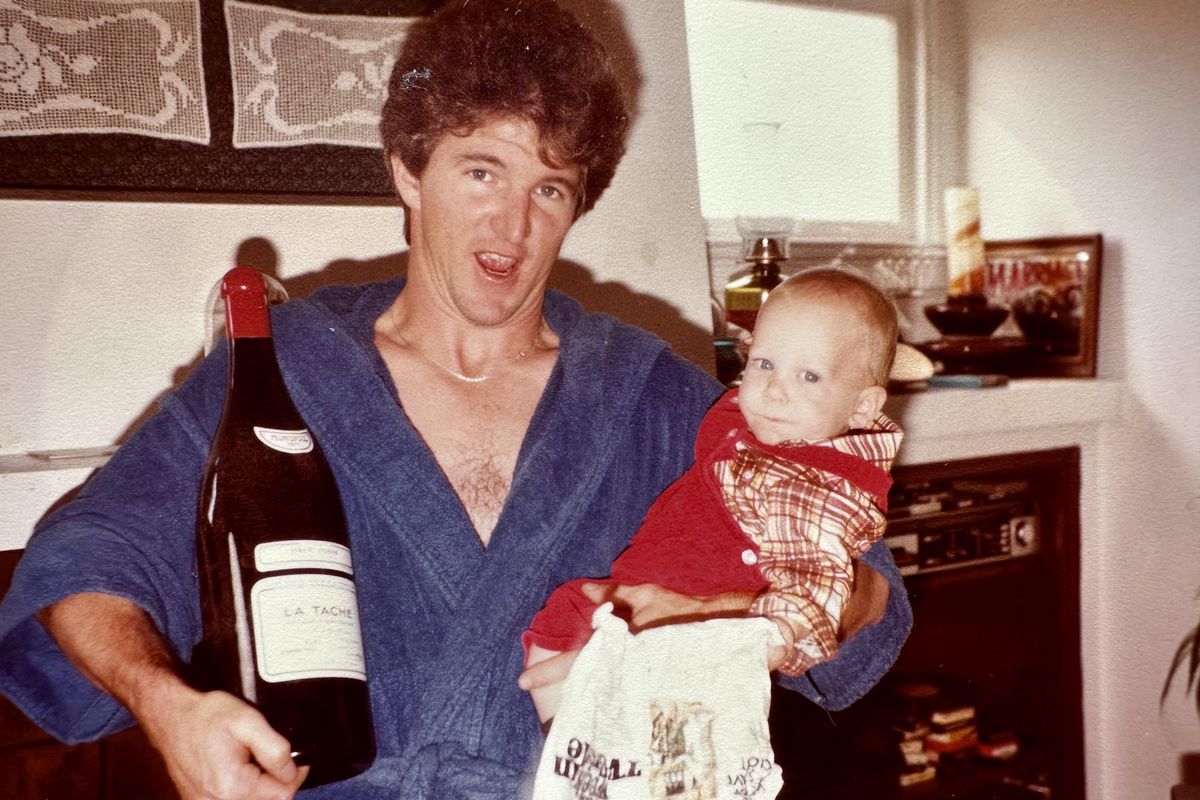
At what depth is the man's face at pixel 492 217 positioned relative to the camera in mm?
1112

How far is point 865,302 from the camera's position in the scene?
2.92ft

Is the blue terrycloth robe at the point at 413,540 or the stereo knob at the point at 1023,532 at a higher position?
the blue terrycloth robe at the point at 413,540

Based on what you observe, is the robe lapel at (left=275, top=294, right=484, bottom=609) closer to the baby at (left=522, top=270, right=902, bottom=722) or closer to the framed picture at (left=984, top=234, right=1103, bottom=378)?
the baby at (left=522, top=270, right=902, bottom=722)

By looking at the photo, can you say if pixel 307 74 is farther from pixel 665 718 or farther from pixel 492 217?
pixel 665 718

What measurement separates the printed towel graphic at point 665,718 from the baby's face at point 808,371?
214 millimetres

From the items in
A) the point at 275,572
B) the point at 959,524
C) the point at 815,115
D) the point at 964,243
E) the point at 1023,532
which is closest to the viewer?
the point at 275,572

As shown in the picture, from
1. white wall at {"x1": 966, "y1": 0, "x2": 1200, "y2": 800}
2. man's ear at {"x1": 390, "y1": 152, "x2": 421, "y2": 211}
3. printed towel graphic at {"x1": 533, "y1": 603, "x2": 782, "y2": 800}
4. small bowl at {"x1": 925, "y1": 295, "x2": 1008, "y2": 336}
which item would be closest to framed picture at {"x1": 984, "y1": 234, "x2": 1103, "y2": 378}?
white wall at {"x1": 966, "y1": 0, "x2": 1200, "y2": 800}

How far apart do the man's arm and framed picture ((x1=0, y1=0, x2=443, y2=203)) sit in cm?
59

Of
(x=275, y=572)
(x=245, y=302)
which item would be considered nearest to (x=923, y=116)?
(x=245, y=302)

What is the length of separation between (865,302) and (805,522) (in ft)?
0.69

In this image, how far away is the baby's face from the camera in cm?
87

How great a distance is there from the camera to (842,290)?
0.89 meters

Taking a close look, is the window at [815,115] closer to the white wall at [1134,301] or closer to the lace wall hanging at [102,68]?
the white wall at [1134,301]

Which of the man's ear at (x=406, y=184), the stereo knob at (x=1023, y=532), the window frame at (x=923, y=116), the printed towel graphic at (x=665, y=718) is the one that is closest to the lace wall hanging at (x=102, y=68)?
the man's ear at (x=406, y=184)
